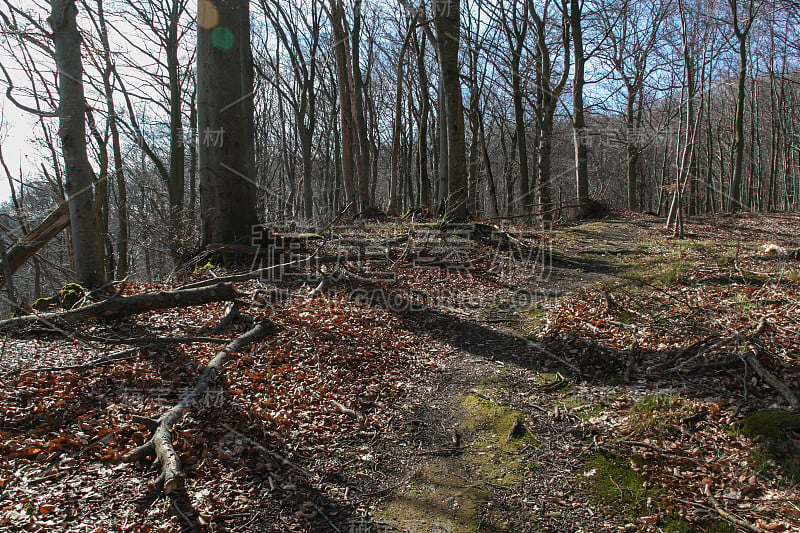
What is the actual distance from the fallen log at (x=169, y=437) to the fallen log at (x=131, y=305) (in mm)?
A: 1221

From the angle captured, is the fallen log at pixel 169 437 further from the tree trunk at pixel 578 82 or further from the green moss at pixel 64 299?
the tree trunk at pixel 578 82

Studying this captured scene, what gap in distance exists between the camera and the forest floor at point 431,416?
9.49 feet

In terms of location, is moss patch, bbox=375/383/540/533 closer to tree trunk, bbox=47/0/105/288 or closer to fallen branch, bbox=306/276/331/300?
fallen branch, bbox=306/276/331/300

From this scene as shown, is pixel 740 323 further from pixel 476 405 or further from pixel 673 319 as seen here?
pixel 476 405

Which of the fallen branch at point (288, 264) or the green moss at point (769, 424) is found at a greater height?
the fallen branch at point (288, 264)

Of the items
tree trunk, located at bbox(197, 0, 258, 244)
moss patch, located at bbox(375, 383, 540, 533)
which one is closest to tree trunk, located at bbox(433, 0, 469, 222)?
tree trunk, located at bbox(197, 0, 258, 244)

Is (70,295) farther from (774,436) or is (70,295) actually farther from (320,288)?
(774,436)

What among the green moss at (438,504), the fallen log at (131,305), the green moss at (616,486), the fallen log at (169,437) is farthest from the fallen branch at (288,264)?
the green moss at (616,486)

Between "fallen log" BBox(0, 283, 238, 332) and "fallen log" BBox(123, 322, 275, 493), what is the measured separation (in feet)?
4.01

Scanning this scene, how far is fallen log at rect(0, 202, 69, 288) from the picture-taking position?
23.5ft

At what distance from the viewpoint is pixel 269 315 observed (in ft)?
19.3

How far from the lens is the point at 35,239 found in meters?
7.28

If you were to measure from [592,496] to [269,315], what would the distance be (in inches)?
164

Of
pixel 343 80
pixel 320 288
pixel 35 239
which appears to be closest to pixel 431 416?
pixel 320 288
